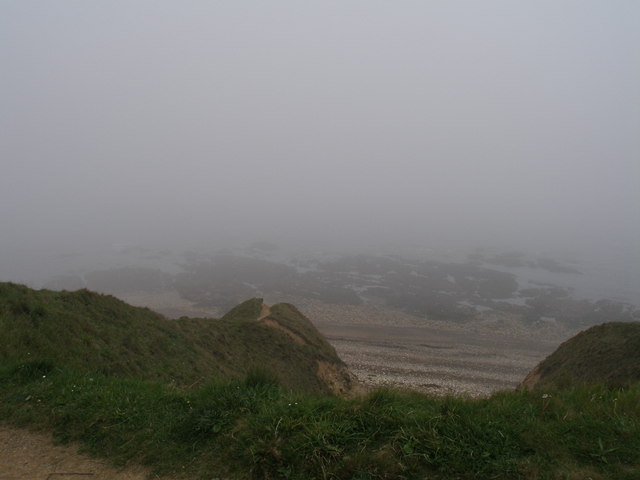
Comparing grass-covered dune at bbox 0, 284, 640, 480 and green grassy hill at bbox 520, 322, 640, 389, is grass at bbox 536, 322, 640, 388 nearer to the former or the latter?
green grassy hill at bbox 520, 322, 640, 389

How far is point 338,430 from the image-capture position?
452 cm

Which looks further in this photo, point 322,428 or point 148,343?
point 148,343

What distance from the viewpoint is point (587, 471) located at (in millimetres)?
3885

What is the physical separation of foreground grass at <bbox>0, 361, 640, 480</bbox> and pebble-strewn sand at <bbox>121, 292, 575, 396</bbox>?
26.6 meters

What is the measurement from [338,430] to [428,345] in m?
44.1

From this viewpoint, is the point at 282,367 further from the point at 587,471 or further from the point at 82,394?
the point at 587,471

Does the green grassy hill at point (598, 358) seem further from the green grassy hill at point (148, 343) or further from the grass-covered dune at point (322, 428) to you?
the green grassy hill at point (148, 343)

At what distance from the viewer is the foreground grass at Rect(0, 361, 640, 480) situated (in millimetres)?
4070

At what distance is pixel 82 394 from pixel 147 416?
1449 millimetres

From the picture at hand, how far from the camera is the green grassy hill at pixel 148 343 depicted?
10.6 meters

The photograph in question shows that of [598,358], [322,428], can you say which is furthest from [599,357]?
[322,428]

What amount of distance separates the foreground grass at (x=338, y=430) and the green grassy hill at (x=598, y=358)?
11.6 meters

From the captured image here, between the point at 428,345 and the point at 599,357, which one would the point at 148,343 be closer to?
the point at 599,357

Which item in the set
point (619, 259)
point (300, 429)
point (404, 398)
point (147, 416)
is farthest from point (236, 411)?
point (619, 259)
